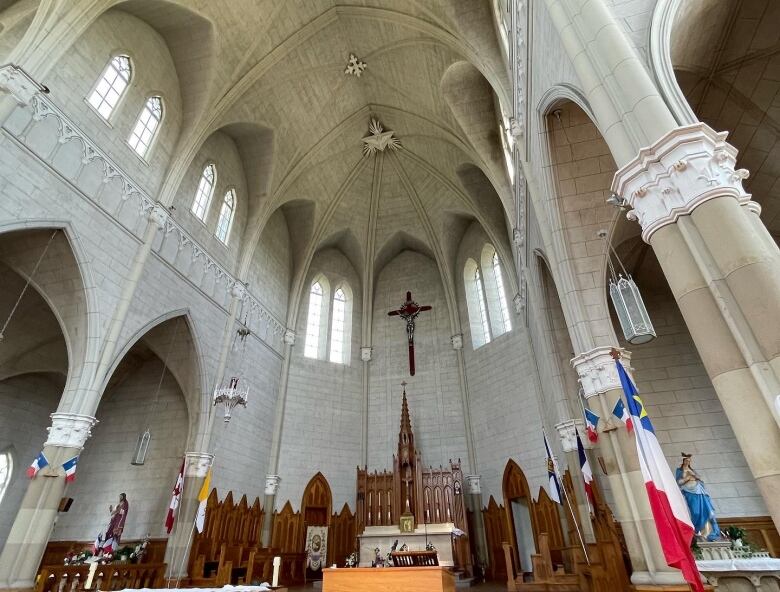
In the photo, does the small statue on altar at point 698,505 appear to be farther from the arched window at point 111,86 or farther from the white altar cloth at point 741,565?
the arched window at point 111,86

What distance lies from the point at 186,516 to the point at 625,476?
10145 mm

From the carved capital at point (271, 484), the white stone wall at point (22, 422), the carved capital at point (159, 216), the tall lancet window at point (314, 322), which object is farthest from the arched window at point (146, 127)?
the carved capital at point (271, 484)

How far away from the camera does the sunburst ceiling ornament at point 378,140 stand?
57.5 ft

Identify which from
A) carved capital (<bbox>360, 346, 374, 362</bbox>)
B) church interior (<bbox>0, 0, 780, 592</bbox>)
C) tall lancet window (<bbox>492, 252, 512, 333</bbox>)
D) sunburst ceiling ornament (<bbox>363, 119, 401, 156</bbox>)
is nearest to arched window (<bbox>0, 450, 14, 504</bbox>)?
church interior (<bbox>0, 0, 780, 592</bbox>)

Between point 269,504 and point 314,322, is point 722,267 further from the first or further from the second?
point 314,322

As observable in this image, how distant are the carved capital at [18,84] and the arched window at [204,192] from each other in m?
5.02

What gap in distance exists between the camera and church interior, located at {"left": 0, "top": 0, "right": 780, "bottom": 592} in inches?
190

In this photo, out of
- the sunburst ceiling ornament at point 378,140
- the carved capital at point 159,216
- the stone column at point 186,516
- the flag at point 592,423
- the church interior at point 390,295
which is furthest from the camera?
the sunburst ceiling ornament at point 378,140

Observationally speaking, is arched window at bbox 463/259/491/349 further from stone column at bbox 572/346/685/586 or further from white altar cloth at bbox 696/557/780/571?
white altar cloth at bbox 696/557/780/571

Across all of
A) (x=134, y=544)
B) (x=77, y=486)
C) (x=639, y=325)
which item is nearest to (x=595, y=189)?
(x=639, y=325)

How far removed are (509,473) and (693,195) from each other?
12.0 metres

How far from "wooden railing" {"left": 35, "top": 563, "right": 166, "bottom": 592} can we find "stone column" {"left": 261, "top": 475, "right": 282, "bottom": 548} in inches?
153

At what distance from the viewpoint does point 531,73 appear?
26.1ft

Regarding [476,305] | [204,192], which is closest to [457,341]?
[476,305]
